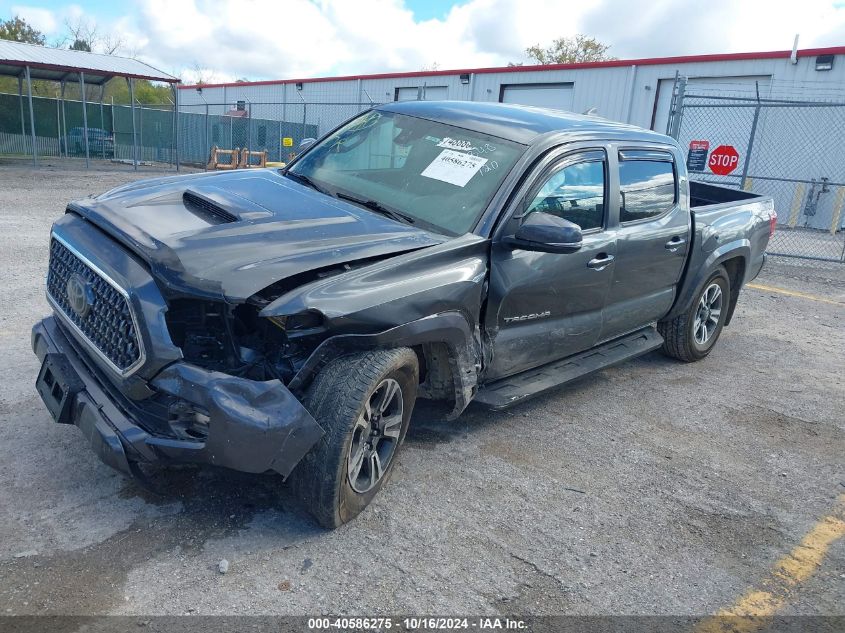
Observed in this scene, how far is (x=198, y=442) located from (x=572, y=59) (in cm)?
4927

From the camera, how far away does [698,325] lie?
20.0 feet

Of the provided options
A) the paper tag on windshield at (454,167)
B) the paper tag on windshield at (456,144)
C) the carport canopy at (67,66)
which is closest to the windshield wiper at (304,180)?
the paper tag on windshield at (454,167)

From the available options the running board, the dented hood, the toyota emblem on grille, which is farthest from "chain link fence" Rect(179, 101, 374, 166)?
the toyota emblem on grille

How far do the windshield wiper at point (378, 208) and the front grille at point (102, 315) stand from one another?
145 centimetres

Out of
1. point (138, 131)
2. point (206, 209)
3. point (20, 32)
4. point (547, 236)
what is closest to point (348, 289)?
point (206, 209)

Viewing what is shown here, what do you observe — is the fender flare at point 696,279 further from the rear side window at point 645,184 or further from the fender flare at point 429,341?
the fender flare at point 429,341

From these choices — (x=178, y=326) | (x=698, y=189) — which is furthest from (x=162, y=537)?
(x=698, y=189)

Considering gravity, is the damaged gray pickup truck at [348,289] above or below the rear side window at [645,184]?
below

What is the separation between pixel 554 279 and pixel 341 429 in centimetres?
173

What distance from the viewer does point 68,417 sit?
3.10 metres

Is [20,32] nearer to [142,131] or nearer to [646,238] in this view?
[142,131]

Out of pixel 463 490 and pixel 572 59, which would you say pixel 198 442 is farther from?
pixel 572 59

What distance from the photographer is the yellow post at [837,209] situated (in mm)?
16828

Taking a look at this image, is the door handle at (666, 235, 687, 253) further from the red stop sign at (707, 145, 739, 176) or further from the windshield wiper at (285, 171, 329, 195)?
the red stop sign at (707, 145, 739, 176)
